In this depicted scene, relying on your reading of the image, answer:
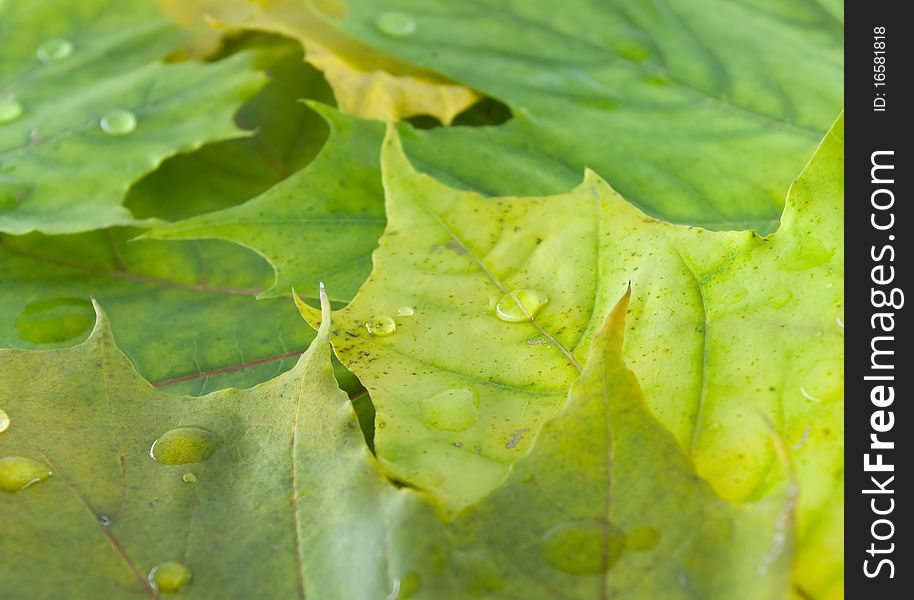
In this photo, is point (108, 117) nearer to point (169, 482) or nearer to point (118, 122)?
point (118, 122)

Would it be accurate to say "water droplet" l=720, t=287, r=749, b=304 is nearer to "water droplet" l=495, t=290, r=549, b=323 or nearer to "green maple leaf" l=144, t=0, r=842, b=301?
"water droplet" l=495, t=290, r=549, b=323

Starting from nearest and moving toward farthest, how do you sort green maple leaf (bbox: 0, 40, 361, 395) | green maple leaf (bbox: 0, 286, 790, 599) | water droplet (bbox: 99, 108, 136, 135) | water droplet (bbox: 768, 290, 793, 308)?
green maple leaf (bbox: 0, 286, 790, 599)
water droplet (bbox: 768, 290, 793, 308)
green maple leaf (bbox: 0, 40, 361, 395)
water droplet (bbox: 99, 108, 136, 135)

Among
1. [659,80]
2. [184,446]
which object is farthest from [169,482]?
[659,80]

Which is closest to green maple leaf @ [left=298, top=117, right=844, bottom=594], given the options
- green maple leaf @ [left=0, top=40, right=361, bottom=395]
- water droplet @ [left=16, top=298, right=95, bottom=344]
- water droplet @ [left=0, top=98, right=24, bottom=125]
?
green maple leaf @ [left=0, top=40, right=361, bottom=395]

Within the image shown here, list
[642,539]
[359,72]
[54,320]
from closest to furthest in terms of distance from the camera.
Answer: [642,539] → [54,320] → [359,72]

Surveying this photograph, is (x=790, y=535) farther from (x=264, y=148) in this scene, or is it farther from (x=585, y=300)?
(x=264, y=148)
